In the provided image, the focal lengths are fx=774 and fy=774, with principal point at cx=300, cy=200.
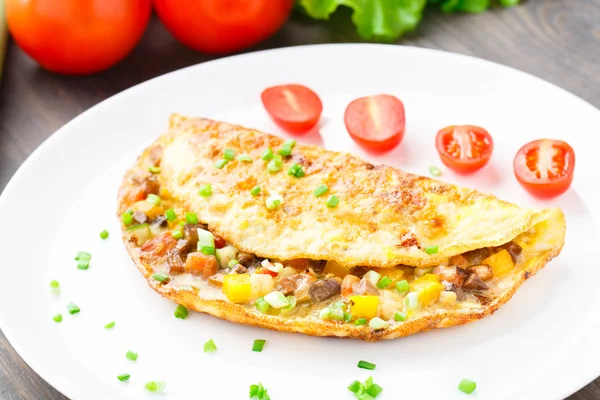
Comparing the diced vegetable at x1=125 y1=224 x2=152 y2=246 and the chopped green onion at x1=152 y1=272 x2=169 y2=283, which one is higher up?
the diced vegetable at x1=125 y1=224 x2=152 y2=246

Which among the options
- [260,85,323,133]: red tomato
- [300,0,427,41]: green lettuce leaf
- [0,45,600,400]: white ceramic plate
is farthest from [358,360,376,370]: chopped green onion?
[300,0,427,41]: green lettuce leaf

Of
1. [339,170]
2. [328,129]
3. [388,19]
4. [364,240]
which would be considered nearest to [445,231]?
[364,240]

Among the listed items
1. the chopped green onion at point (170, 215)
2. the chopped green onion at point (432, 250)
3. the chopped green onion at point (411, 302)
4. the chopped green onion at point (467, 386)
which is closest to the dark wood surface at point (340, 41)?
the chopped green onion at point (170, 215)

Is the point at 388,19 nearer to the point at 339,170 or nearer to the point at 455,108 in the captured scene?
the point at 455,108

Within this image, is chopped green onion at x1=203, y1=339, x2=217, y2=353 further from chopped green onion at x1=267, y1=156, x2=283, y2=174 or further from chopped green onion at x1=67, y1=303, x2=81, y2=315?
chopped green onion at x1=267, y1=156, x2=283, y2=174

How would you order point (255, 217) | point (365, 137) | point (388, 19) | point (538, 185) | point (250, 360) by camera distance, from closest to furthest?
point (250, 360), point (255, 217), point (538, 185), point (365, 137), point (388, 19)

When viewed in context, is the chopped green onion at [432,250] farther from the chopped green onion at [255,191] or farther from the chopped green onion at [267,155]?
the chopped green onion at [267,155]

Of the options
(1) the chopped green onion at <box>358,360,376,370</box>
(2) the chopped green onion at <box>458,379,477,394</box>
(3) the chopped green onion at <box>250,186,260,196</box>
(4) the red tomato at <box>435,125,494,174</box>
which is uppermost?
(4) the red tomato at <box>435,125,494,174</box>
